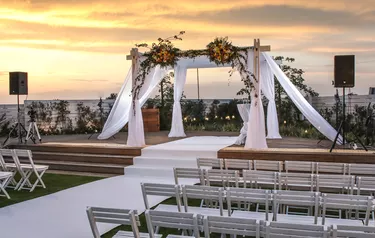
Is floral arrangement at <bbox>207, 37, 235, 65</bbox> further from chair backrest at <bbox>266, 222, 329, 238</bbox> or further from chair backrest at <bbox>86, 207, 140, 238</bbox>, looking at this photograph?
chair backrest at <bbox>266, 222, 329, 238</bbox>

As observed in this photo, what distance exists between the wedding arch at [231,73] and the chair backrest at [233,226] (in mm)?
5959

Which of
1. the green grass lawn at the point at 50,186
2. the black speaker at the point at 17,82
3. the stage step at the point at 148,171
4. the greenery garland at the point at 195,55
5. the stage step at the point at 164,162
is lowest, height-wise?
the green grass lawn at the point at 50,186

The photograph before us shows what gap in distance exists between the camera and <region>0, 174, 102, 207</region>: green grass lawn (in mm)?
6789

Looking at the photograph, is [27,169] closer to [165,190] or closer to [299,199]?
[165,190]

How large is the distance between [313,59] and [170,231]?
1092 cm

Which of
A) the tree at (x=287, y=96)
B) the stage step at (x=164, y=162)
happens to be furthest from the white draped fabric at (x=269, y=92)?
the stage step at (x=164, y=162)

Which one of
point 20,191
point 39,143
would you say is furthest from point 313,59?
point 20,191

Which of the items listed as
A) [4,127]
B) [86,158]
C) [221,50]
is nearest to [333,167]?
[221,50]

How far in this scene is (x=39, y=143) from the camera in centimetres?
1129

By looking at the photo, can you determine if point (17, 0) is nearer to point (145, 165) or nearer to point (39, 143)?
point (39, 143)

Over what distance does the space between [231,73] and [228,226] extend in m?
6.97

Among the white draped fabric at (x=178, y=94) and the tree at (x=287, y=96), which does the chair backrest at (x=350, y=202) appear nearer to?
the white draped fabric at (x=178, y=94)

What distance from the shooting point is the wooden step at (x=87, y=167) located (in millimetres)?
9320

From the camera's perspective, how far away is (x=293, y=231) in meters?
3.01
